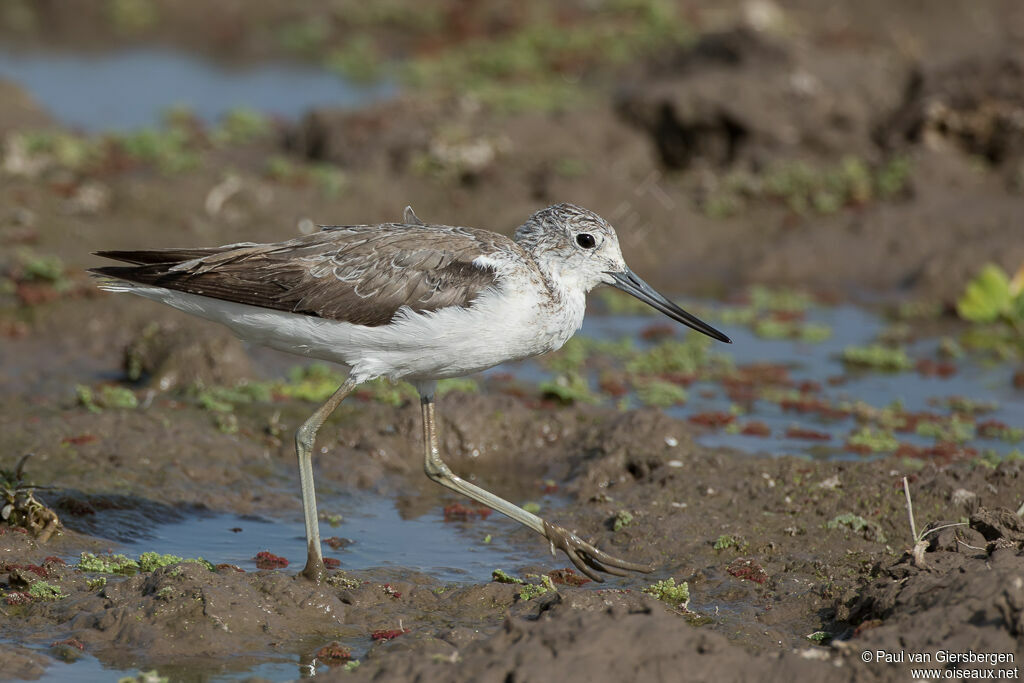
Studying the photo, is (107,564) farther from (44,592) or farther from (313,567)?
(313,567)

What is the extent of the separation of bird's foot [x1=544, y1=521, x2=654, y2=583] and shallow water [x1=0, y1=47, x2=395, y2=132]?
41.1ft

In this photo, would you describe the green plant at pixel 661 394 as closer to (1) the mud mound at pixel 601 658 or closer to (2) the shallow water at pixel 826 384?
(2) the shallow water at pixel 826 384

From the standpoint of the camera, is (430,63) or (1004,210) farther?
(430,63)

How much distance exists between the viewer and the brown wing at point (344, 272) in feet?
23.6

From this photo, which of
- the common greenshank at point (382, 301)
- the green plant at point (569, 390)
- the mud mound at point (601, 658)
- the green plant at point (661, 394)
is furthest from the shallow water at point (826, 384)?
the mud mound at point (601, 658)

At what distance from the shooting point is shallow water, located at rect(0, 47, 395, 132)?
18.8 m

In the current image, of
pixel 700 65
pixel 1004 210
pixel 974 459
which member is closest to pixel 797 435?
pixel 974 459

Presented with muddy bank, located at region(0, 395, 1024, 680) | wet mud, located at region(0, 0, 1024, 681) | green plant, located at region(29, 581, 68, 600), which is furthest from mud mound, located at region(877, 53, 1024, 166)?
green plant, located at region(29, 581, 68, 600)

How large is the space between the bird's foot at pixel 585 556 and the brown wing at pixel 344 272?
142cm

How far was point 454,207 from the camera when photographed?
14953 millimetres

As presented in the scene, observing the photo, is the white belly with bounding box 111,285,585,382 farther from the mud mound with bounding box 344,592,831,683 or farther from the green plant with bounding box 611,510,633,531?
the mud mound with bounding box 344,592,831,683

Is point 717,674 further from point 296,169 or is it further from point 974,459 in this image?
point 296,169

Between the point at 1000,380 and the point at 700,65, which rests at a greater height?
the point at 700,65

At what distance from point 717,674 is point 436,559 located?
2.74m
